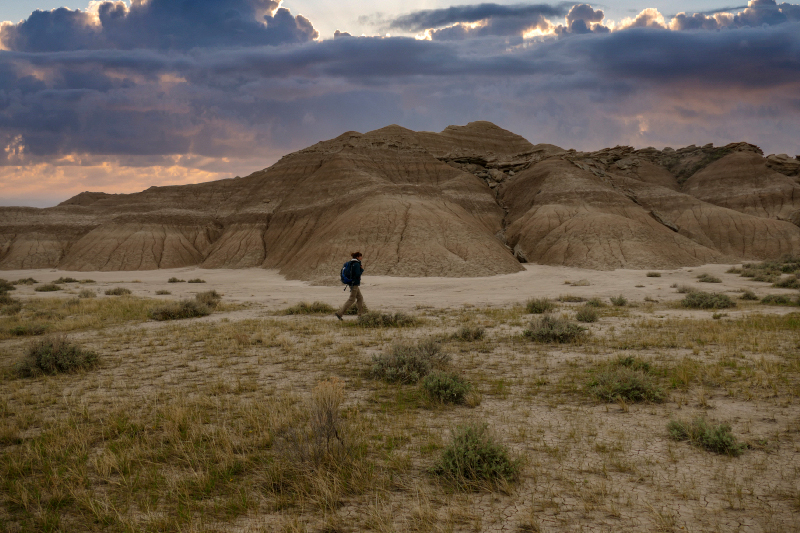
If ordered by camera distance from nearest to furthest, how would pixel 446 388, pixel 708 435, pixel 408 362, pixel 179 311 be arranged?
1. pixel 708 435
2. pixel 446 388
3. pixel 408 362
4. pixel 179 311

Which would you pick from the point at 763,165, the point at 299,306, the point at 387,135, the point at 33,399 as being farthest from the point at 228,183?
the point at 763,165

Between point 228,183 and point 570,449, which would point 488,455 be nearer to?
point 570,449

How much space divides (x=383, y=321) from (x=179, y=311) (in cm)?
735

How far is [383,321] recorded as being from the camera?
46.4 feet

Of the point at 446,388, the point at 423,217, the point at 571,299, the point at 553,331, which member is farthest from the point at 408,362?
the point at 423,217

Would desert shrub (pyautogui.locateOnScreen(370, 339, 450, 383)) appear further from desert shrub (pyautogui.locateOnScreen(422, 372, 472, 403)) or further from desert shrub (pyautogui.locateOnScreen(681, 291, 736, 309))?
desert shrub (pyautogui.locateOnScreen(681, 291, 736, 309))

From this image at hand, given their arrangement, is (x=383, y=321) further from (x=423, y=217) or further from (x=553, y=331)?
(x=423, y=217)

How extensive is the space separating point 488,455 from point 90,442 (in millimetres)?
4647

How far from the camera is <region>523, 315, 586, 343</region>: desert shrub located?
1110cm

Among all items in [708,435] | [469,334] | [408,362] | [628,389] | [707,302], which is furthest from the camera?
[707,302]

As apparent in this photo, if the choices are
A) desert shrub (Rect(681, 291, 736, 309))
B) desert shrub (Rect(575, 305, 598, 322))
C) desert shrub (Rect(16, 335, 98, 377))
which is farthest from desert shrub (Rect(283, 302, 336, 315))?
desert shrub (Rect(681, 291, 736, 309))

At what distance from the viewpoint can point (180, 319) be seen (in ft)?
51.1

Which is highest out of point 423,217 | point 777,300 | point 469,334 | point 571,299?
point 423,217

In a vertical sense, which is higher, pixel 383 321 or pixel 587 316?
pixel 587 316
